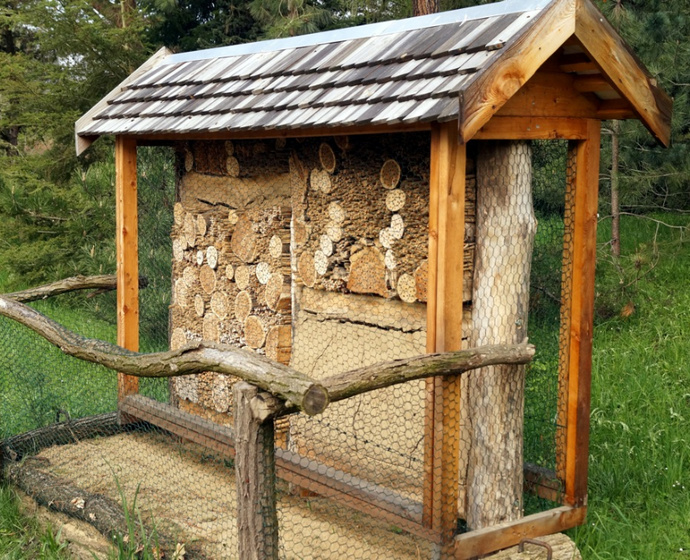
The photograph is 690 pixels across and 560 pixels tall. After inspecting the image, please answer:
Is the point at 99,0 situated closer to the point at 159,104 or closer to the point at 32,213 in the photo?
the point at 32,213

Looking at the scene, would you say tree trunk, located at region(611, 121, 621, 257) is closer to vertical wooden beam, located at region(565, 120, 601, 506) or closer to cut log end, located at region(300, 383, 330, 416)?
vertical wooden beam, located at region(565, 120, 601, 506)

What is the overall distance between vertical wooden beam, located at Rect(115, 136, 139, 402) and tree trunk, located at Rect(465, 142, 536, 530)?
2.53 m

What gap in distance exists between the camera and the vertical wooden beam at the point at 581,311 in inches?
162

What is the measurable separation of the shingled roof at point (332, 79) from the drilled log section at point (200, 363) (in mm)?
1081

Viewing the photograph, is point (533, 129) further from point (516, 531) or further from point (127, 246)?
point (127, 246)

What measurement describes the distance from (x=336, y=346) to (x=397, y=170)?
1068mm

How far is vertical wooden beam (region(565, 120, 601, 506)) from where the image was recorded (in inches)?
162

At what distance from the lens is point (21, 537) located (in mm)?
4660

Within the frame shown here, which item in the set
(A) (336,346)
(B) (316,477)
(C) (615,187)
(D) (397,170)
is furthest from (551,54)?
(C) (615,187)

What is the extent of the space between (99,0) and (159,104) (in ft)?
33.2

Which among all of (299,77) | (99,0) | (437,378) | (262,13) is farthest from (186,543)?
(262,13)

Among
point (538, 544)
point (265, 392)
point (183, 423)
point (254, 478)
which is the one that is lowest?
point (538, 544)

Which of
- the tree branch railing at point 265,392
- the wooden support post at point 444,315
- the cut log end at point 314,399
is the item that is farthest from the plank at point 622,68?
the cut log end at point 314,399

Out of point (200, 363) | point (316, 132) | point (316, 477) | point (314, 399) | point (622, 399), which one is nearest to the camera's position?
point (314, 399)
